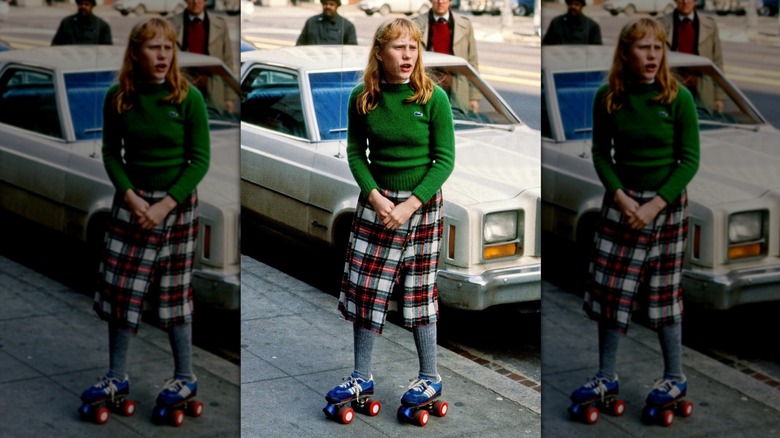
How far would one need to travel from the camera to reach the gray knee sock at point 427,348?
17.0 feet

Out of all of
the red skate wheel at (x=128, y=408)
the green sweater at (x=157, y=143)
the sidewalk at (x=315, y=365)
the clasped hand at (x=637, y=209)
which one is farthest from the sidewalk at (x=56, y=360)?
the clasped hand at (x=637, y=209)

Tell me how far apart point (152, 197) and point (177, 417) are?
31.9 inches

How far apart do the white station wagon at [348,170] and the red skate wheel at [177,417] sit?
88 cm

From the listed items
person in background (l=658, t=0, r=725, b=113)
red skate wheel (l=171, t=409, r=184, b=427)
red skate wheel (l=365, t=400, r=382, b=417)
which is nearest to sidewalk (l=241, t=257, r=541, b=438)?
red skate wheel (l=365, t=400, r=382, b=417)

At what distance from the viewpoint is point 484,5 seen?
5.13 meters

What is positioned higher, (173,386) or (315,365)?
(173,386)

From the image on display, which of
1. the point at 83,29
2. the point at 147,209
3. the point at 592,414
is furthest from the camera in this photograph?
the point at 592,414

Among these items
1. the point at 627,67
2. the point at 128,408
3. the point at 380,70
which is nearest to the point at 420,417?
the point at 128,408

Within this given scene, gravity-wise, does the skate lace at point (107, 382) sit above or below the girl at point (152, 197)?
below

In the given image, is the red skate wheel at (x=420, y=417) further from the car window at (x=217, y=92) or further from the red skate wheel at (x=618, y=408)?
the car window at (x=217, y=92)

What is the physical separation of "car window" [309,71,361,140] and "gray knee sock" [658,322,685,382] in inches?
56.3

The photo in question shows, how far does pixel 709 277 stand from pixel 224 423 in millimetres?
1836

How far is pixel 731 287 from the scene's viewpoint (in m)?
4.71

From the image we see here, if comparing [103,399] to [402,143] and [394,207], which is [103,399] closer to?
[394,207]
